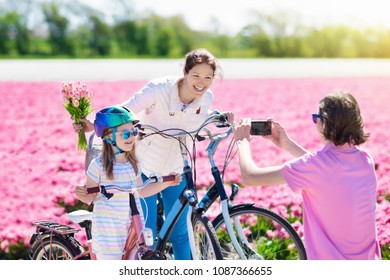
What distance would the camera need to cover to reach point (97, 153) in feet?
13.3

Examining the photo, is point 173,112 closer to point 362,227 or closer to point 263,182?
point 263,182

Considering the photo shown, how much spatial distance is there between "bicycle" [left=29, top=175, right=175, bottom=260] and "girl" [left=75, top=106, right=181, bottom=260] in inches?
1.6

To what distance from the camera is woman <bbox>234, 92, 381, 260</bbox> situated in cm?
338

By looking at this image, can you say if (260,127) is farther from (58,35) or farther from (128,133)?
(58,35)

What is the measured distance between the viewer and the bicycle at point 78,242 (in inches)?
148

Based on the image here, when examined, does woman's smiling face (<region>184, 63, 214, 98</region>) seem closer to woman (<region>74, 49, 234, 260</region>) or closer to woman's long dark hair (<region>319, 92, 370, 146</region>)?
woman (<region>74, 49, 234, 260</region>)

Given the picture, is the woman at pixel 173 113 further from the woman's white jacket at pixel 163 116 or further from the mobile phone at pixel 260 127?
the mobile phone at pixel 260 127

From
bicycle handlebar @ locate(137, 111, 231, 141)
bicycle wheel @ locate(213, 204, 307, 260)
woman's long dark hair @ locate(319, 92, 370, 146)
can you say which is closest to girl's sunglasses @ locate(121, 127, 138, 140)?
bicycle handlebar @ locate(137, 111, 231, 141)

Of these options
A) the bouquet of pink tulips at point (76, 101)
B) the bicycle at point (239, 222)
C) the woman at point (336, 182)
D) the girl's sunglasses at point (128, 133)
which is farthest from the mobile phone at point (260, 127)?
the bouquet of pink tulips at point (76, 101)

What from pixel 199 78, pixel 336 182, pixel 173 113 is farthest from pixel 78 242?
pixel 336 182

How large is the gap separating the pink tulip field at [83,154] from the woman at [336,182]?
152cm

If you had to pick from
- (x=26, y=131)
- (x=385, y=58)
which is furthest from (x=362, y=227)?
(x=385, y=58)

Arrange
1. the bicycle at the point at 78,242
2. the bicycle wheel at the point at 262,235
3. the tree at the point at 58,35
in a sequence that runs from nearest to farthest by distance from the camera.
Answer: the bicycle at the point at 78,242, the bicycle wheel at the point at 262,235, the tree at the point at 58,35

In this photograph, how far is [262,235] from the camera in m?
4.67
